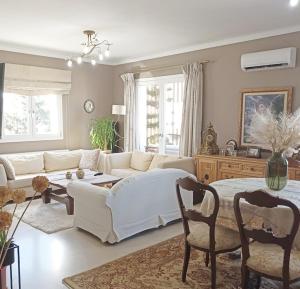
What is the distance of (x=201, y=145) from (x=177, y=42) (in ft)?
6.11

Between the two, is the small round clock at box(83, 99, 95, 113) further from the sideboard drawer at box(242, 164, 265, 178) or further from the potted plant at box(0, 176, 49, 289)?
the potted plant at box(0, 176, 49, 289)

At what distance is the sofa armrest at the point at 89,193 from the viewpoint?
3400 mm

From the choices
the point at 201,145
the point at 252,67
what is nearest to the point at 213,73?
the point at 252,67

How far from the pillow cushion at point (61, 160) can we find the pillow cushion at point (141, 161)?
1120 mm

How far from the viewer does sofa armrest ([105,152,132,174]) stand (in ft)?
20.2

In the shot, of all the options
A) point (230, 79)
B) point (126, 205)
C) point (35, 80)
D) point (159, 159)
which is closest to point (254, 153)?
point (230, 79)

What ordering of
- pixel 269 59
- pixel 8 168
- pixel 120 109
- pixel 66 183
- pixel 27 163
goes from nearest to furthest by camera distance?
pixel 269 59 < pixel 66 183 < pixel 8 168 < pixel 27 163 < pixel 120 109

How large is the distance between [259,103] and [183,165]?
1565mm

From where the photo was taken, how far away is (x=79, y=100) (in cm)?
686

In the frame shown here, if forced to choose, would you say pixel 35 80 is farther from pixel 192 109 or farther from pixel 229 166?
pixel 229 166

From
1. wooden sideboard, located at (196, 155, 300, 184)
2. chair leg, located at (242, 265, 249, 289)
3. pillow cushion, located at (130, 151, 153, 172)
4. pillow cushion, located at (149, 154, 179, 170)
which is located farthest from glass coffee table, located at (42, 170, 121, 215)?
chair leg, located at (242, 265, 249, 289)

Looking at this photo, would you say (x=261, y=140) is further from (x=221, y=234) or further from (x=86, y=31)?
(x=86, y=31)

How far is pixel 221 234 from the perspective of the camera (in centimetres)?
259

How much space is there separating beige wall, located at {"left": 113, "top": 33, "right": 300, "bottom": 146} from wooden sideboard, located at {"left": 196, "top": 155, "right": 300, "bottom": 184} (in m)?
0.56
